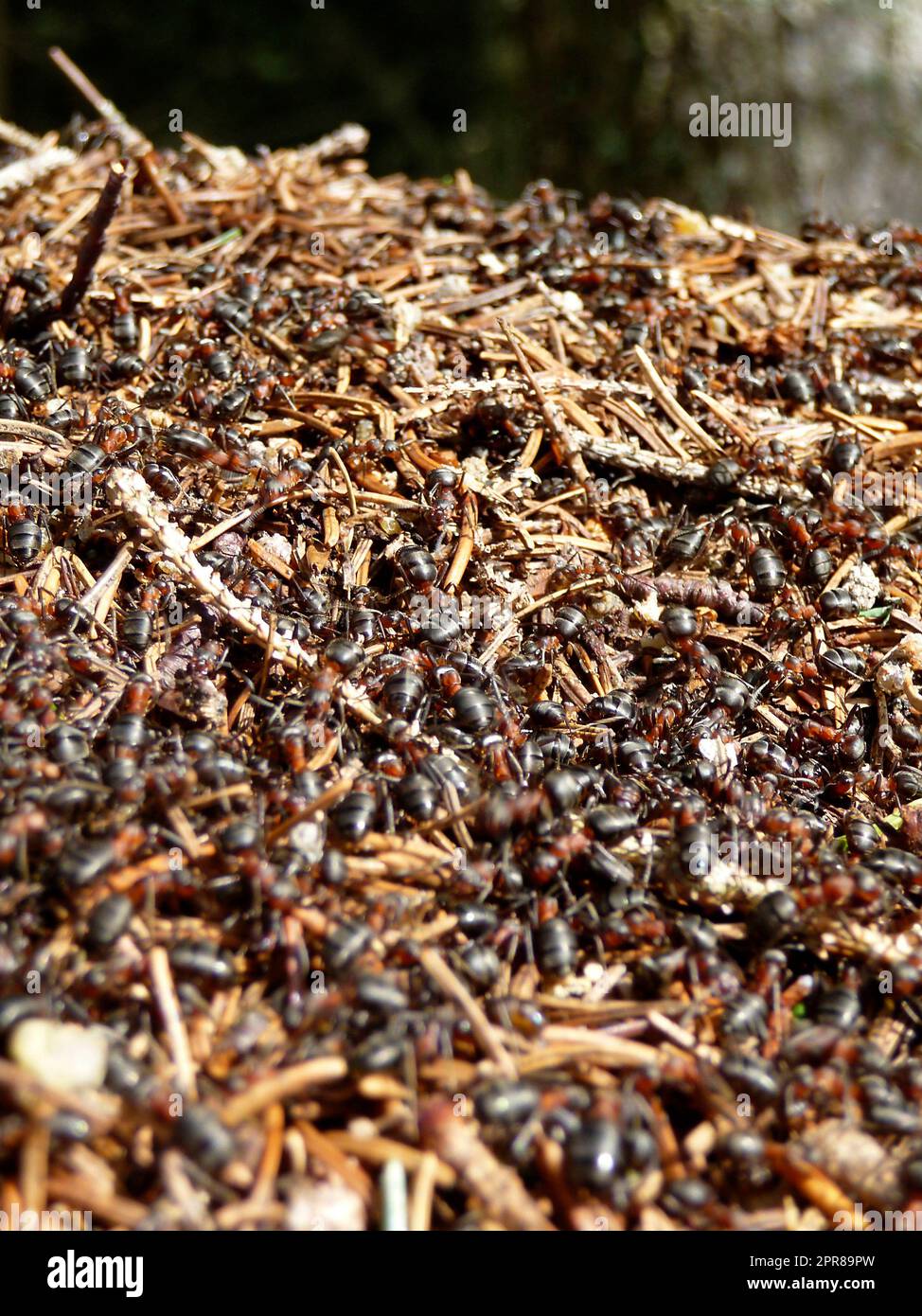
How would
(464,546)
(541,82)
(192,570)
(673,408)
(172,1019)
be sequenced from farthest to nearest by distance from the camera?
(541,82), (673,408), (464,546), (192,570), (172,1019)

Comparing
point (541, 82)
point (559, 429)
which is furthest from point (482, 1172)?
point (541, 82)

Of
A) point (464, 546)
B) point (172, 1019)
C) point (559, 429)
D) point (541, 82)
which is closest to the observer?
point (172, 1019)

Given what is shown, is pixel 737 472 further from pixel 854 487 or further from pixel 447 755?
pixel 447 755

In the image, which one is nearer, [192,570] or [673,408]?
[192,570]

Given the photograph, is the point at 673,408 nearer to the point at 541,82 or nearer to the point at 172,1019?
the point at 172,1019

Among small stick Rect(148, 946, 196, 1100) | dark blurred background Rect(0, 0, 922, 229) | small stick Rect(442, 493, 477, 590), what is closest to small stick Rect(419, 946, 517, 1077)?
small stick Rect(148, 946, 196, 1100)

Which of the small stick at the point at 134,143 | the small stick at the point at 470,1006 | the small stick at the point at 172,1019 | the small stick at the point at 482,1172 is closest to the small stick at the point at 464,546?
the small stick at the point at 470,1006

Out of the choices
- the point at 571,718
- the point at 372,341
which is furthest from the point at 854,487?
the point at 372,341

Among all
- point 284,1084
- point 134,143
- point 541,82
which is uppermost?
point 541,82

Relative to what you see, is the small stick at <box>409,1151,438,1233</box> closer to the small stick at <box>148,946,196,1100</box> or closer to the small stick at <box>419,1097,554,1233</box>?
the small stick at <box>419,1097,554,1233</box>
